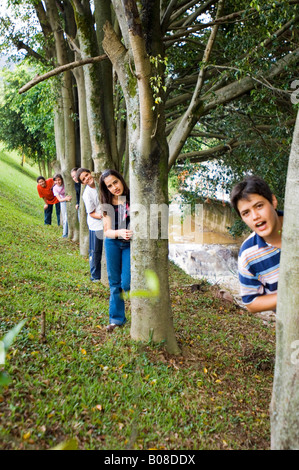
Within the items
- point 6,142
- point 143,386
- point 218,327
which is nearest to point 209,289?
point 218,327

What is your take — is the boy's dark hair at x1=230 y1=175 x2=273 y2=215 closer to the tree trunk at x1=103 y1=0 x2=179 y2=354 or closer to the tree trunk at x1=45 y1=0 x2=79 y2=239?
the tree trunk at x1=103 y1=0 x2=179 y2=354

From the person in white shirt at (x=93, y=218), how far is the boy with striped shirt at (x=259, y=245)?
414cm

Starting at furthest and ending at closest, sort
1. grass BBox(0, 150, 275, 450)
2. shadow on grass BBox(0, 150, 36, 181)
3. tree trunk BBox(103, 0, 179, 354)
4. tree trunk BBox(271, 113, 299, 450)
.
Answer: shadow on grass BBox(0, 150, 36, 181) < tree trunk BBox(103, 0, 179, 354) < grass BBox(0, 150, 275, 450) < tree trunk BBox(271, 113, 299, 450)

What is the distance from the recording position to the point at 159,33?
4.59 meters

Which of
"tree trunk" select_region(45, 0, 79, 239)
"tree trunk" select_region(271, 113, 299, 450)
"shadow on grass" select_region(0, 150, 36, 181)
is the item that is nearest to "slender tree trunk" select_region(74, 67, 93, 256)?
"tree trunk" select_region(45, 0, 79, 239)

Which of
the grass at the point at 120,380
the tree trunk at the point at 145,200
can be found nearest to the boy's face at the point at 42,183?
the grass at the point at 120,380

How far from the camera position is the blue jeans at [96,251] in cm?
759

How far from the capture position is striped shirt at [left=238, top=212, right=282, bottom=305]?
9.92ft

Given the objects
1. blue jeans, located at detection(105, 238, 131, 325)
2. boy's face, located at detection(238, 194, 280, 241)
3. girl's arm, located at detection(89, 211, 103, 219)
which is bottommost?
blue jeans, located at detection(105, 238, 131, 325)

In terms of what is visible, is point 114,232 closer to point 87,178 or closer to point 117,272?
point 117,272

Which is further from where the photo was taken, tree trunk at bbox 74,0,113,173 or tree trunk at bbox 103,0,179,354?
tree trunk at bbox 74,0,113,173

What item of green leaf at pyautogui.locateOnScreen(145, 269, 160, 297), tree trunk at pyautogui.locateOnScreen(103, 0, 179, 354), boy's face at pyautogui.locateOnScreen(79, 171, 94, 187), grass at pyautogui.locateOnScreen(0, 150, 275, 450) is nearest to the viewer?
grass at pyautogui.locateOnScreen(0, 150, 275, 450)

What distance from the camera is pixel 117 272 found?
5.29 m

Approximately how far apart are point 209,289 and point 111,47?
5.96 m
